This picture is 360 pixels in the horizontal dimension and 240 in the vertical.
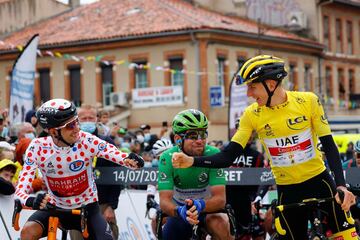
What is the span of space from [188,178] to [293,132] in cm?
137

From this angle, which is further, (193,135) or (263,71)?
(193,135)

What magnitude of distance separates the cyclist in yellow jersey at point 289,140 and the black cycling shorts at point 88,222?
126 cm

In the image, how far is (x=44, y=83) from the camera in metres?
48.9

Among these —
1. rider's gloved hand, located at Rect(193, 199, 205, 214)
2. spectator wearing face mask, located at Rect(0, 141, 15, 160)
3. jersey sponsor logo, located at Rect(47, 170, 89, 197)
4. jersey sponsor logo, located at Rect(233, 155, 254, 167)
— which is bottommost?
rider's gloved hand, located at Rect(193, 199, 205, 214)

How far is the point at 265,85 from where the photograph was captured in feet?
23.1

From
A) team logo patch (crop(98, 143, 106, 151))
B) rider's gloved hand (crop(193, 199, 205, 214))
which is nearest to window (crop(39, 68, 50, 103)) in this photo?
team logo patch (crop(98, 143, 106, 151))

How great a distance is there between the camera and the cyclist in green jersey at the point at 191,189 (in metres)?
7.56

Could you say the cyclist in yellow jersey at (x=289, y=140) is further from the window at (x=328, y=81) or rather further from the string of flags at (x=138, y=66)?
the window at (x=328, y=81)

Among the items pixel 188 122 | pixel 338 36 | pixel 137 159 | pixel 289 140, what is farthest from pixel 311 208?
pixel 338 36

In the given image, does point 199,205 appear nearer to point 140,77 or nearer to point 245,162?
point 245,162

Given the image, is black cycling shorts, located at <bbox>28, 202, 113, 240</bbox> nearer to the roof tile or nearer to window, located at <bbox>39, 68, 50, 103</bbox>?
the roof tile

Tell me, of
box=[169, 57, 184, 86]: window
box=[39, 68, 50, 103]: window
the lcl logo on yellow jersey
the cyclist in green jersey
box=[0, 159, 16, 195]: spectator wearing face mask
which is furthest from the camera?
box=[39, 68, 50, 103]: window

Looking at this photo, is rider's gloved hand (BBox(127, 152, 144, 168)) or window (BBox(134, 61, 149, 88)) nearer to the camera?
rider's gloved hand (BBox(127, 152, 144, 168))

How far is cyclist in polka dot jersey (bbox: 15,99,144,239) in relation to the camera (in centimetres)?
743
